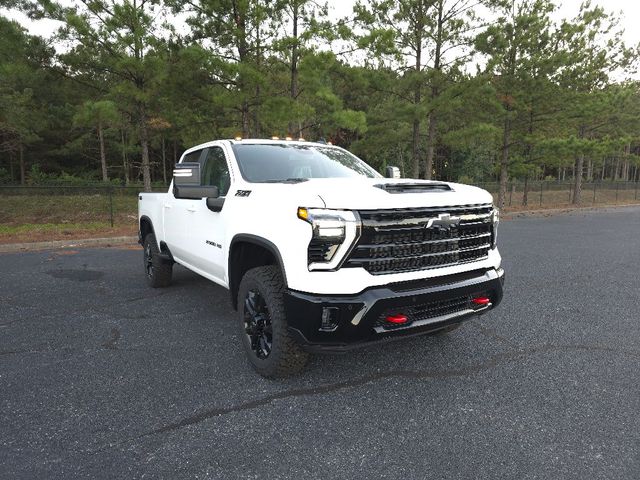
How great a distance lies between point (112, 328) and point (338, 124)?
10324mm

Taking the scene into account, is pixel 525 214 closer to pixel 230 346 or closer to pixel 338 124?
pixel 338 124

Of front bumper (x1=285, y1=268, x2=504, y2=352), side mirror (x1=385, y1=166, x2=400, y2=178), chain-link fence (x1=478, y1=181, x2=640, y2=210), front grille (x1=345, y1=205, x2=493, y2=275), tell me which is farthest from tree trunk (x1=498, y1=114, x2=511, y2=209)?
front bumper (x1=285, y1=268, x2=504, y2=352)

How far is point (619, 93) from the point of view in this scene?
66.3ft

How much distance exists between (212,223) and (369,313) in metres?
1.92

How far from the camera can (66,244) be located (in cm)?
1043

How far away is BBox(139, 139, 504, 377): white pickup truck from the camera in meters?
2.67

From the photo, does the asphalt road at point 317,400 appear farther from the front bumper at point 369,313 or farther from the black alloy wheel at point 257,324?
the front bumper at point 369,313

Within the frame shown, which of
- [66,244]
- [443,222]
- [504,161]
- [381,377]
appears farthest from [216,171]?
[504,161]

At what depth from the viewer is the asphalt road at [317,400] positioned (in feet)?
7.64

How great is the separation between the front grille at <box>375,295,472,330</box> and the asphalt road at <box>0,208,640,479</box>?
589 millimetres

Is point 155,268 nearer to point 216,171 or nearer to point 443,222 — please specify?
point 216,171

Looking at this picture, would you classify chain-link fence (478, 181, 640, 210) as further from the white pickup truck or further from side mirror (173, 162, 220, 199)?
side mirror (173, 162, 220, 199)

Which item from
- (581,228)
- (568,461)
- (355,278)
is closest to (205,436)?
(355,278)

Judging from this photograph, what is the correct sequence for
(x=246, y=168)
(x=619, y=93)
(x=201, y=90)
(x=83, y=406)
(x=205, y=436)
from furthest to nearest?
1. (x=619, y=93)
2. (x=201, y=90)
3. (x=246, y=168)
4. (x=83, y=406)
5. (x=205, y=436)
